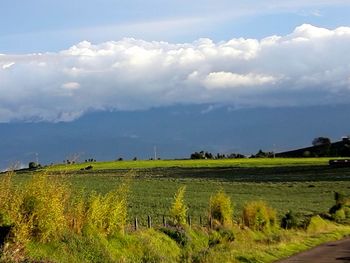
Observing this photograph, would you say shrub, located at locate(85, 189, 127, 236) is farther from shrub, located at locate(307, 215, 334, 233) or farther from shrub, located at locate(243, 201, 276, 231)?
shrub, located at locate(307, 215, 334, 233)

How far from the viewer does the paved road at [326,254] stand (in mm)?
28828

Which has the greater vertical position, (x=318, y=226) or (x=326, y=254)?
(x=318, y=226)

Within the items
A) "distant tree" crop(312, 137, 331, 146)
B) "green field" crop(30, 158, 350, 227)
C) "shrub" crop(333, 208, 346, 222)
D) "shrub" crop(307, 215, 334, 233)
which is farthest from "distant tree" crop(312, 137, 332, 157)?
"shrub" crop(307, 215, 334, 233)

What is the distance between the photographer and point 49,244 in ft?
69.3

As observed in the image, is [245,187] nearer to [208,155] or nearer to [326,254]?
[326,254]

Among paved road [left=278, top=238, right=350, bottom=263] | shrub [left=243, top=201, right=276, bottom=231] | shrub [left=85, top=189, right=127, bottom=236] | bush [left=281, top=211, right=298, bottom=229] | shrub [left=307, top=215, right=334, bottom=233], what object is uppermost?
shrub [left=85, top=189, right=127, bottom=236]

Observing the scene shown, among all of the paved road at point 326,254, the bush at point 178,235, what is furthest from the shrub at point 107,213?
the paved road at point 326,254

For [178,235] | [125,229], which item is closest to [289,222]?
[178,235]

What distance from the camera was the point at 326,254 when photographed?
31.5 metres

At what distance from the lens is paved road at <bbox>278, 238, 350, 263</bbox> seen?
1135 inches

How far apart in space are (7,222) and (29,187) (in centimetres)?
184

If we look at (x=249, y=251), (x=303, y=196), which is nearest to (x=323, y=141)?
(x=303, y=196)

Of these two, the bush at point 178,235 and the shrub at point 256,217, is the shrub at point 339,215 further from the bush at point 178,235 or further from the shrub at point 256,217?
the bush at point 178,235

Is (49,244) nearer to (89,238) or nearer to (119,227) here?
(89,238)
